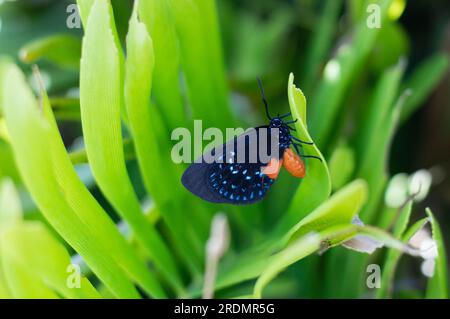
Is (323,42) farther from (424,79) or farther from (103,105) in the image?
(103,105)

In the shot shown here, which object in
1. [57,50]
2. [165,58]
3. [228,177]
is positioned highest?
[57,50]

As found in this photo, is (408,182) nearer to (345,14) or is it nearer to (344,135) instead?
(344,135)

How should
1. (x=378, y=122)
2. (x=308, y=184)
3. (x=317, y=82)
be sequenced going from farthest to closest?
(x=317, y=82) → (x=378, y=122) → (x=308, y=184)

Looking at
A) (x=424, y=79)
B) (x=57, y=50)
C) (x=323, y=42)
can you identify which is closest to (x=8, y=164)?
(x=57, y=50)

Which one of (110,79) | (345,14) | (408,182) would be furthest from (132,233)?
(345,14)

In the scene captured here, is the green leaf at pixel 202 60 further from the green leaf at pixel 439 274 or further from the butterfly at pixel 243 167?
the green leaf at pixel 439 274

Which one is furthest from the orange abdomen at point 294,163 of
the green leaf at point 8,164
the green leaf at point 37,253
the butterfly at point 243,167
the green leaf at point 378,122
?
the green leaf at point 8,164

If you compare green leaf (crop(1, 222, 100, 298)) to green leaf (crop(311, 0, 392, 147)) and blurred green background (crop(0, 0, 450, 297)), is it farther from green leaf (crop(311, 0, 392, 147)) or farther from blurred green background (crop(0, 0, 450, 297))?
green leaf (crop(311, 0, 392, 147))
